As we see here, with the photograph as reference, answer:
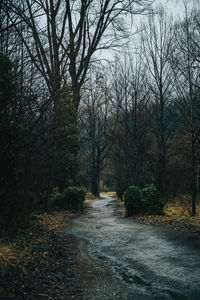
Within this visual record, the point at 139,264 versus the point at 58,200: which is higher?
the point at 58,200

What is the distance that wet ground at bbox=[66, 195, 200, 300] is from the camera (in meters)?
4.41

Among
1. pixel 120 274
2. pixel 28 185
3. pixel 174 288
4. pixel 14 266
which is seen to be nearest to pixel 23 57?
pixel 28 185

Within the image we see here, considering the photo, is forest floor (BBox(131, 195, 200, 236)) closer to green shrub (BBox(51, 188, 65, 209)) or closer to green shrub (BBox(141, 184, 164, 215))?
green shrub (BBox(141, 184, 164, 215))

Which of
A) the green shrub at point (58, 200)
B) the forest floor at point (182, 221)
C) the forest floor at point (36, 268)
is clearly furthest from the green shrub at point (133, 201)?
the forest floor at point (36, 268)

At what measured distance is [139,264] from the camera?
5.89 m

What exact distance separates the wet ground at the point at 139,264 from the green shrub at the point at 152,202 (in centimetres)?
354

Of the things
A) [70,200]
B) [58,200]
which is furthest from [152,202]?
[58,200]

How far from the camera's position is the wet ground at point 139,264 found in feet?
14.5

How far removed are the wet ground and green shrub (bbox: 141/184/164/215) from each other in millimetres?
3543

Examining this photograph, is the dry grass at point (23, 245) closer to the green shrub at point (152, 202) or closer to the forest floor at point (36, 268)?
the forest floor at point (36, 268)

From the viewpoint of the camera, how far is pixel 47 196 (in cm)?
1411

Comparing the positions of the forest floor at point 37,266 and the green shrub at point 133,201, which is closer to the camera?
the forest floor at point 37,266

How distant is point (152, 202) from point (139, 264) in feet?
24.8

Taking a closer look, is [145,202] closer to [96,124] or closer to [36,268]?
[36,268]
